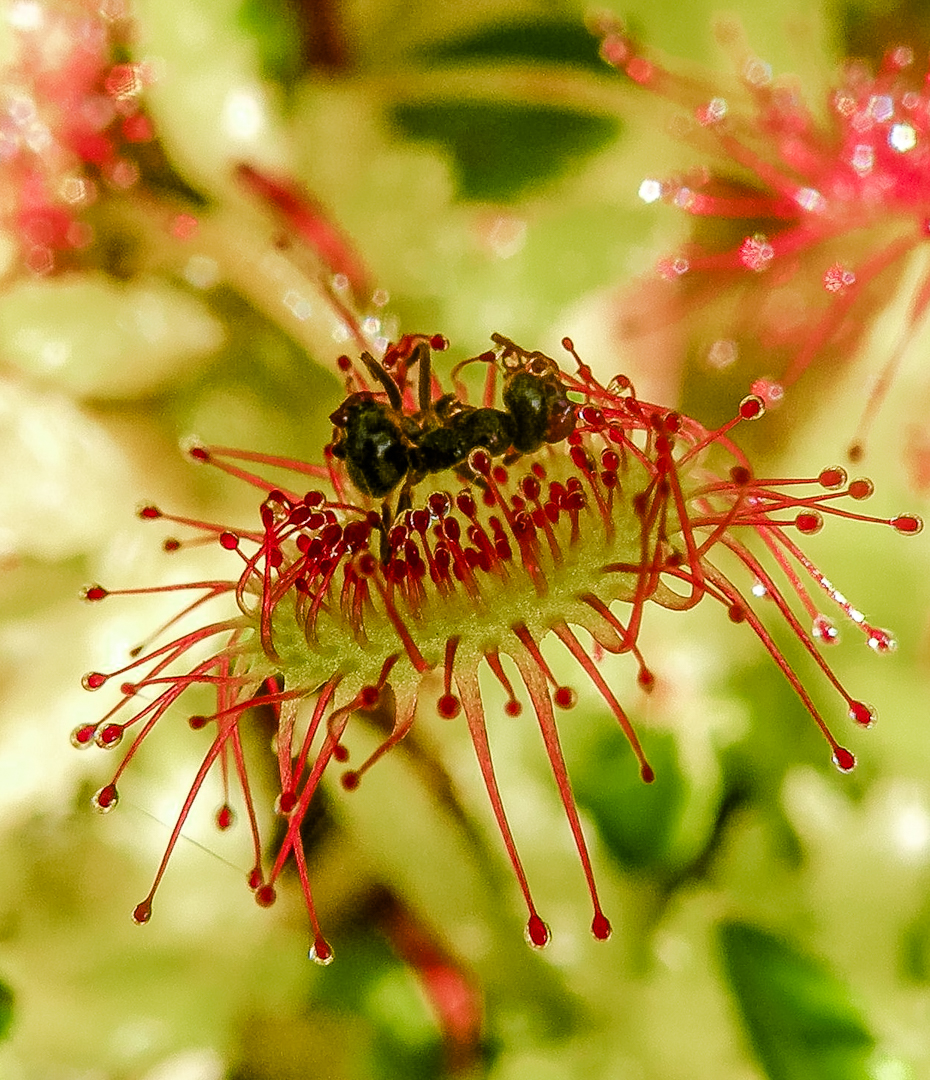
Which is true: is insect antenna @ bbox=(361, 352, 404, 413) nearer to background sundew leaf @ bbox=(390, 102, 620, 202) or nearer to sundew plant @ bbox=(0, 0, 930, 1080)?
sundew plant @ bbox=(0, 0, 930, 1080)

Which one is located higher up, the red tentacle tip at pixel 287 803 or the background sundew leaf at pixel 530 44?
the background sundew leaf at pixel 530 44

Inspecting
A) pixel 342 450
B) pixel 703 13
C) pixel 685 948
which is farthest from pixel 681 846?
pixel 703 13

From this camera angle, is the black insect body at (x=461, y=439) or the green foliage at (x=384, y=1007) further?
the green foliage at (x=384, y=1007)

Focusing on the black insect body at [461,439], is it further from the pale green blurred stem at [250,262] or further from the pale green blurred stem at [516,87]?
the pale green blurred stem at [516,87]

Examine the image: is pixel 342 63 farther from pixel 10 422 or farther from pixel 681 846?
pixel 681 846

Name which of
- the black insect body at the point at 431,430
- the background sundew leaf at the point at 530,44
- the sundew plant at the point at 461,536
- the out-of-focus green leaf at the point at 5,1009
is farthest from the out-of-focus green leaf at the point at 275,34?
the out-of-focus green leaf at the point at 5,1009

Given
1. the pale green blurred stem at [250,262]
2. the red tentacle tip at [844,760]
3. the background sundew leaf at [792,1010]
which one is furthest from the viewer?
the pale green blurred stem at [250,262]

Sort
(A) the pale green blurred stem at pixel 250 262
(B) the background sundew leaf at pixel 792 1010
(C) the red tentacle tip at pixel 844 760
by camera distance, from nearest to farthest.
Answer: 1. (C) the red tentacle tip at pixel 844 760
2. (B) the background sundew leaf at pixel 792 1010
3. (A) the pale green blurred stem at pixel 250 262
